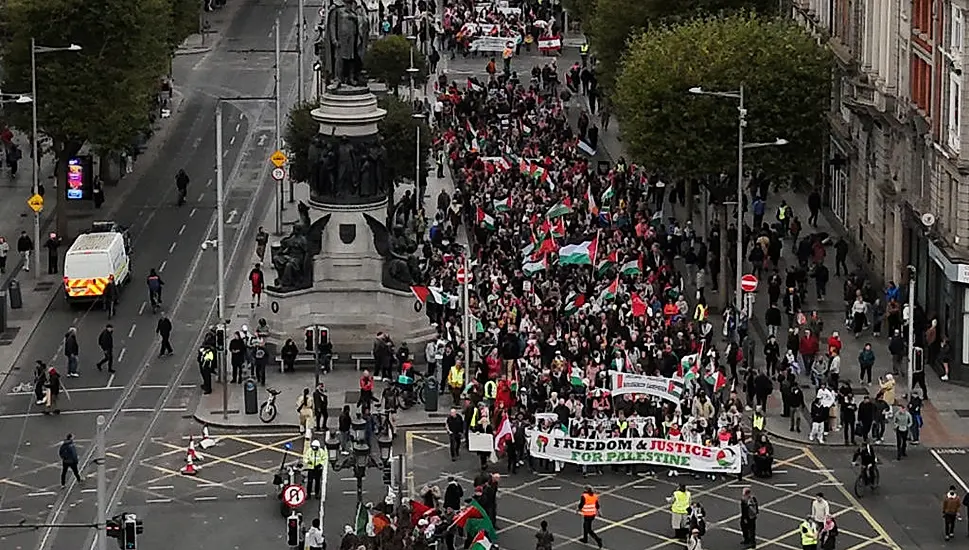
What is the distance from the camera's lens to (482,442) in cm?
8638

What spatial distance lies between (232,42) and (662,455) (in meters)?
106

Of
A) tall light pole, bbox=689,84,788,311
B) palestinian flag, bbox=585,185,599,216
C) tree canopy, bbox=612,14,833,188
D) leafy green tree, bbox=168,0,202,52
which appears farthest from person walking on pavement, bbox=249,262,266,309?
leafy green tree, bbox=168,0,202,52

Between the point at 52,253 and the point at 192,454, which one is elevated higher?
the point at 52,253

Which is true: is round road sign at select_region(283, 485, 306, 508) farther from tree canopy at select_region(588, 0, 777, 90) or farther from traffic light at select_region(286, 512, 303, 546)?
tree canopy at select_region(588, 0, 777, 90)

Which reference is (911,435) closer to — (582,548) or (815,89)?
(582,548)

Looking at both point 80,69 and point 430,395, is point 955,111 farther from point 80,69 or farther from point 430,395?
point 80,69

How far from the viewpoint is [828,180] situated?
127 m

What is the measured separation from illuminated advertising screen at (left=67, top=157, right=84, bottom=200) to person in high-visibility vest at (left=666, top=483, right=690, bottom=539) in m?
53.9

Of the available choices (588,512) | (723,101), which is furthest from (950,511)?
(723,101)

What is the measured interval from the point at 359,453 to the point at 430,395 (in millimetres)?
15499

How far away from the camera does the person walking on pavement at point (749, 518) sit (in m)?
77.7

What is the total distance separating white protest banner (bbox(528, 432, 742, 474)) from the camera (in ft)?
279

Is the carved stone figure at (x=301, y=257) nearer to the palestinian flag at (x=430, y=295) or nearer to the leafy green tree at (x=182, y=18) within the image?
the palestinian flag at (x=430, y=295)

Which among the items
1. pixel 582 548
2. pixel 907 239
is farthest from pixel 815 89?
pixel 582 548
